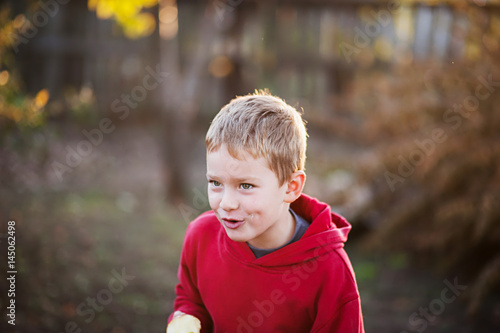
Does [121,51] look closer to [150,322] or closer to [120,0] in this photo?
[120,0]

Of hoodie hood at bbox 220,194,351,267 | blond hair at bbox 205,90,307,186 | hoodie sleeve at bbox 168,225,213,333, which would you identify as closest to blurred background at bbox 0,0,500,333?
hoodie sleeve at bbox 168,225,213,333

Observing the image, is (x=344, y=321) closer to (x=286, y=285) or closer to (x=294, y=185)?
(x=286, y=285)

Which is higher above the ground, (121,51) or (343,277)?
(121,51)

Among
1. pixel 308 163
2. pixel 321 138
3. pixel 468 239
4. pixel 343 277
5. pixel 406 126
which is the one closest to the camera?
pixel 343 277

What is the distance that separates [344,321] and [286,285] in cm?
23

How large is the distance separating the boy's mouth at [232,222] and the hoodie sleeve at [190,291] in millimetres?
334

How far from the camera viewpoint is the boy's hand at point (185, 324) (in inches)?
67.8

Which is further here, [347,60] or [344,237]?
[347,60]

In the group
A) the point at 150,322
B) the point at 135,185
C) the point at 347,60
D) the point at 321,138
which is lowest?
the point at 150,322

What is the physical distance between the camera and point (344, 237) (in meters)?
1.69

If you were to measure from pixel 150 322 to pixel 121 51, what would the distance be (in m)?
4.22

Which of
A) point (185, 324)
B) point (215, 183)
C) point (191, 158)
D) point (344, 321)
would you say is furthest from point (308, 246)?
point (191, 158)

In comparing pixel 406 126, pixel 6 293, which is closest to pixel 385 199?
pixel 406 126

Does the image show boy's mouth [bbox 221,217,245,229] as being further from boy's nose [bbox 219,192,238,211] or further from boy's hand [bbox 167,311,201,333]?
boy's hand [bbox 167,311,201,333]
